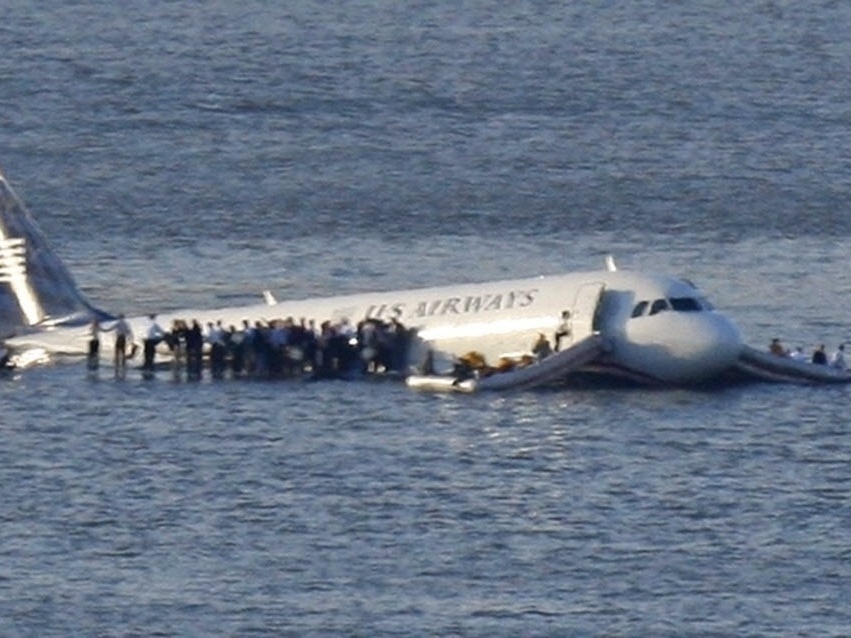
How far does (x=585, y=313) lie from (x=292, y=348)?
10.7m

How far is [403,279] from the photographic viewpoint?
441ft

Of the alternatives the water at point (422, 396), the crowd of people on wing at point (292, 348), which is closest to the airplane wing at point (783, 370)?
the water at point (422, 396)

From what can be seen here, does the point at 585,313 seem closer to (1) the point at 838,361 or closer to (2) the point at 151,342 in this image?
(1) the point at 838,361

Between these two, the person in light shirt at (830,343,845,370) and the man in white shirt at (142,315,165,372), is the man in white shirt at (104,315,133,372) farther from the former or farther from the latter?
the person in light shirt at (830,343,845,370)

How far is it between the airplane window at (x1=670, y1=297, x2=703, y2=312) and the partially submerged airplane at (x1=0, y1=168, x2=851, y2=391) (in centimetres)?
3

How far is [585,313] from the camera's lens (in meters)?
110

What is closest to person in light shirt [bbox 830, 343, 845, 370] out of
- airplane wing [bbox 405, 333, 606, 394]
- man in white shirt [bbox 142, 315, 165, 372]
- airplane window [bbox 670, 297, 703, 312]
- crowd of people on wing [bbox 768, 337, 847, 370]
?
crowd of people on wing [bbox 768, 337, 847, 370]

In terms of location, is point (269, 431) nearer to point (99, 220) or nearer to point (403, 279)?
point (403, 279)

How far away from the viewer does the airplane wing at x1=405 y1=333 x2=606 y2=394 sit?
359 ft

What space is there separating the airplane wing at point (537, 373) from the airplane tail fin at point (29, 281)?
18.1 meters

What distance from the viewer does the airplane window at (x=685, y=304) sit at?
110062mm

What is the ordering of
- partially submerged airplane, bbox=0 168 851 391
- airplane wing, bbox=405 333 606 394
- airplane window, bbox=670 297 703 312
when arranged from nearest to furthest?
airplane wing, bbox=405 333 606 394 → partially submerged airplane, bbox=0 168 851 391 → airplane window, bbox=670 297 703 312

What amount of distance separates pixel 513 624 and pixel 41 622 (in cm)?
1091

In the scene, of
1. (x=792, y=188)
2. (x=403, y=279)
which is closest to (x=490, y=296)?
(x=403, y=279)
